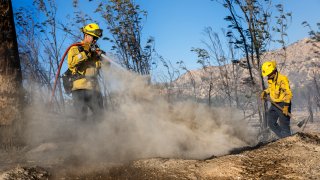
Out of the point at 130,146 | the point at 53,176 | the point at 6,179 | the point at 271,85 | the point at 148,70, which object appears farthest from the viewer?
the point at 148,70

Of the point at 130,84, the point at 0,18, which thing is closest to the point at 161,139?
the point at 130,84

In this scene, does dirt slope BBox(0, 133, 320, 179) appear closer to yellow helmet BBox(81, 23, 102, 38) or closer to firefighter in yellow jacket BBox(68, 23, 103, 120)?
firefighter in yellow jacket BBox(68, 23, 103, 120)

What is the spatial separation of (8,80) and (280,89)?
5.59 m

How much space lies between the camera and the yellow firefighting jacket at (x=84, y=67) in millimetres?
4852

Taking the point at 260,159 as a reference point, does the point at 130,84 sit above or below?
above

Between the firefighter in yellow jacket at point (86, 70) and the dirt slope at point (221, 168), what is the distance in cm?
201

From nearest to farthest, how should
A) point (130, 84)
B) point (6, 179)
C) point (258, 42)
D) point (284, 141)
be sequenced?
point (6, 179)
point (284, 141)
point (130, 84)
point (258, 42)

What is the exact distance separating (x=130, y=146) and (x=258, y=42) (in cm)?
877

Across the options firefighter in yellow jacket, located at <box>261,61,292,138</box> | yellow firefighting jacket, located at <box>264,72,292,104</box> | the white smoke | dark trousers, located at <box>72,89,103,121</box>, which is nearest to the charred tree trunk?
the white smoke

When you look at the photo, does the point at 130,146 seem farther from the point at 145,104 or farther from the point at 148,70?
the point at 148,70

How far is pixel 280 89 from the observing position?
6.82 meters

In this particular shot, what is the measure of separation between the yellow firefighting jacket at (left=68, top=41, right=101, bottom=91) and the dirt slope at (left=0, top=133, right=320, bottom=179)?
206 centimetres

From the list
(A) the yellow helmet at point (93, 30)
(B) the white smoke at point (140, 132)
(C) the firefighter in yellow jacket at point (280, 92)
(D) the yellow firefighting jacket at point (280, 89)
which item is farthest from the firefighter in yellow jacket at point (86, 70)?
(D) the yellow firefighting jacket at point (280, 89)

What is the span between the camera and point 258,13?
38.6 feet
